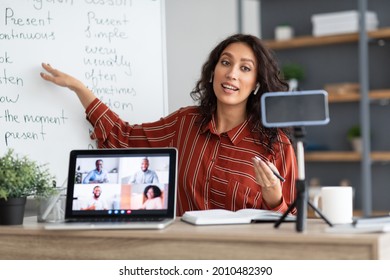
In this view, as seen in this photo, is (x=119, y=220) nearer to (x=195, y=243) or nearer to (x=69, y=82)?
(x=195, y=243)

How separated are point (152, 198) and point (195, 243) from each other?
276mm

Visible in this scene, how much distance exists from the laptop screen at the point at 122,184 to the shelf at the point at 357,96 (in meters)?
2.90

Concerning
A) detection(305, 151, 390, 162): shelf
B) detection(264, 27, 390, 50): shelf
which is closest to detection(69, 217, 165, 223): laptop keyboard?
detection(305, 151, 390, 162): shelf

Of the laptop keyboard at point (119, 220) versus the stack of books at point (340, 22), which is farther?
the stack of books at point (340, 22)

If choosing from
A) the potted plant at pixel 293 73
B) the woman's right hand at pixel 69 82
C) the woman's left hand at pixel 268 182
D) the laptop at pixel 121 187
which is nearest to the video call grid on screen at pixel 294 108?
the woman's left hand at pixel 268 182

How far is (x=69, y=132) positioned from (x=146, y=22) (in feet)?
1.95

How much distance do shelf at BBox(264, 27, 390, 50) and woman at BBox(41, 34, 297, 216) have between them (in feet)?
6.80

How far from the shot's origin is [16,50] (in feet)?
8.30

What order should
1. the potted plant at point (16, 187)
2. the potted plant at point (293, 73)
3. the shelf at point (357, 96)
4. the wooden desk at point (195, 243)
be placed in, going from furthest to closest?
the potted plant at point (293, 73), the shelf at point (357, 96), the potted plant at point (16, 187), the wooden desk at point (195, 243)

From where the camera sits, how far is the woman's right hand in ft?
8.38

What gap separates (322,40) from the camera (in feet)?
15.8

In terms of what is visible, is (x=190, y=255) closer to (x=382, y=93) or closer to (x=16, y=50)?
(x=16, y=50)

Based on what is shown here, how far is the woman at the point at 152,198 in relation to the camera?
1985 mm

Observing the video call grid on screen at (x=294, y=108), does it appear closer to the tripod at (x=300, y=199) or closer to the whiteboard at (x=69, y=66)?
the tripod at (x=300, y=199)
